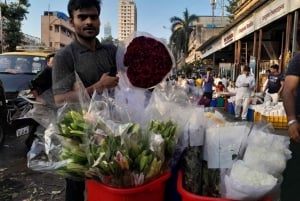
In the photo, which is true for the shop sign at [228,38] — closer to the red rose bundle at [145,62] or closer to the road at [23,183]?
the road at [23,183]

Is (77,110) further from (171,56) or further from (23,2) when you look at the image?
(23,2)

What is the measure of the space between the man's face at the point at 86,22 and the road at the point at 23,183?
2769 millimetres

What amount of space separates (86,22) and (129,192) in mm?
1316

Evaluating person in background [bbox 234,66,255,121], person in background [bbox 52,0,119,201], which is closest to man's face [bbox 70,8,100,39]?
person in background [bbox 52,0,119,201]

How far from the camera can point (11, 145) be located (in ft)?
25.3

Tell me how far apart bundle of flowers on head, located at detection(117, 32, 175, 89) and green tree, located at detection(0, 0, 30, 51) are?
29.9 meters

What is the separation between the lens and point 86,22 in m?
2.55

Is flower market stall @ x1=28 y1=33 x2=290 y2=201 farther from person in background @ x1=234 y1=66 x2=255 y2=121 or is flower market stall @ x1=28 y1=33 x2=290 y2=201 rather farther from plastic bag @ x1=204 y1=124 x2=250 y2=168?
person in background @ x1=234 y1=66 x2=255 y2=121

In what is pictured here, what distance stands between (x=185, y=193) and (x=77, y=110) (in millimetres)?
716

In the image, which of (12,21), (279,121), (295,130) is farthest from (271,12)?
(12,21)

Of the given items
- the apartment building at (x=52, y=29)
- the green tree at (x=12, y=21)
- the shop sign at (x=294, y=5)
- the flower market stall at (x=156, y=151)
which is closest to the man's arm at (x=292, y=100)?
the flower market stall at (x=156, y=151)

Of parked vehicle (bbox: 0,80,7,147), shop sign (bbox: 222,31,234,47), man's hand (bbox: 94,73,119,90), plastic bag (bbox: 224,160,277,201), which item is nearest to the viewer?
plastic bag (bbox: 224,160,277,201)

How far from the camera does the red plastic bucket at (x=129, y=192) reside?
1649 millimetres

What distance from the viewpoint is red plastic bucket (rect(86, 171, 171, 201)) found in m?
1.65
